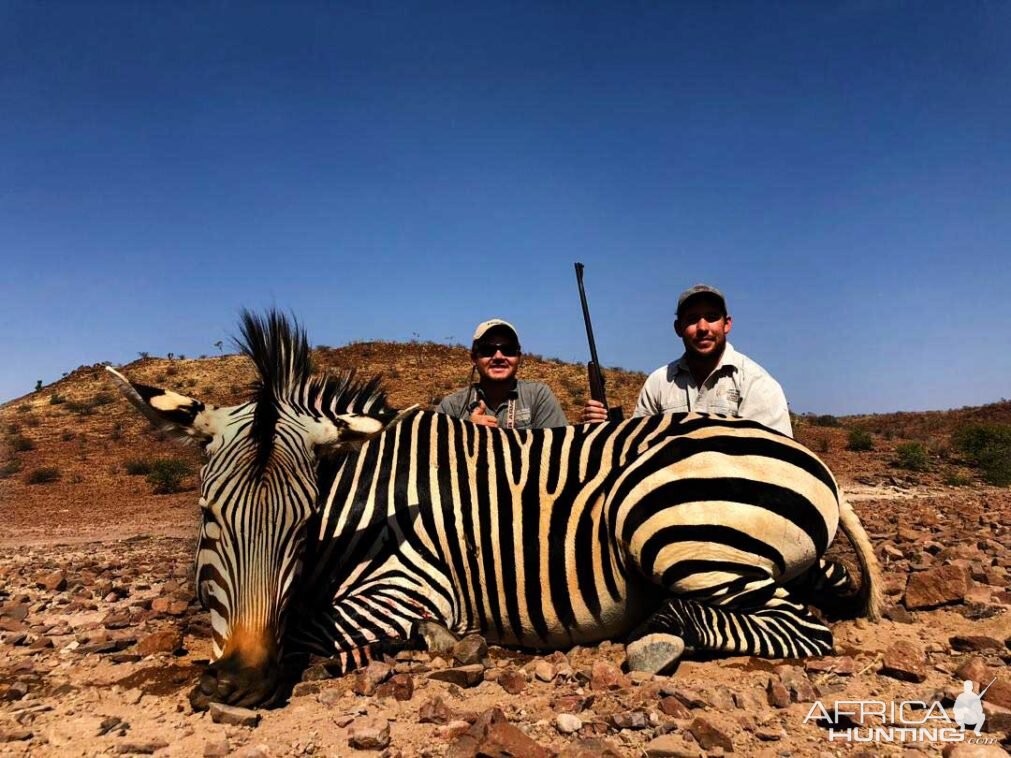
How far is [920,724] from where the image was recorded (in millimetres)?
2225

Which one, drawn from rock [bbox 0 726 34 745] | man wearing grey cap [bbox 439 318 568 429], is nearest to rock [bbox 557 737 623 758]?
rock [bbox 0 726 34 745]

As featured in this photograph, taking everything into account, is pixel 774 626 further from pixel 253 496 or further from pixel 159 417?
pixel 159 417

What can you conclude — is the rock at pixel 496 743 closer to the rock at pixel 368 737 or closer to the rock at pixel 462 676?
the rock at pixel 368 737

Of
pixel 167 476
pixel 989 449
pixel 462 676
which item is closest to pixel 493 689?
pixel 462 676

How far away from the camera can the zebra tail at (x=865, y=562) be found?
11.0ft

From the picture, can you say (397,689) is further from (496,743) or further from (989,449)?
(989,449)

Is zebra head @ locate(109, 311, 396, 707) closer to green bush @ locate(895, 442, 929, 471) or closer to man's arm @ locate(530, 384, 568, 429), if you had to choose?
man's arm @ locate(530, 384, 568, 429)

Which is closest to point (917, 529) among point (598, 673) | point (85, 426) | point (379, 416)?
point (598, 673)

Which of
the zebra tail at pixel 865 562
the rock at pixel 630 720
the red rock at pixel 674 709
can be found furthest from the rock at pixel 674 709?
the zebra tail at pixel 865 562

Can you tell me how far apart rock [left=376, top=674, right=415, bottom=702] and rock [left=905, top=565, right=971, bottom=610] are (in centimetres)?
297

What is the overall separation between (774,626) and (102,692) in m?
2.98

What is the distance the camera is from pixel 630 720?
7.20ft

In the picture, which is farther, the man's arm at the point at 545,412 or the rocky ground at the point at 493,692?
the man's arm at the point at 545,412

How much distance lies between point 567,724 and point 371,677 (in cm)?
90
